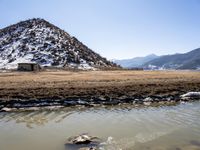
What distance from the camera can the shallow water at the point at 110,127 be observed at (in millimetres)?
16625

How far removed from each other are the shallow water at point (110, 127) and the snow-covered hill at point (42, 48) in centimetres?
9319

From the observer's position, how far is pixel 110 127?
67.5 feet

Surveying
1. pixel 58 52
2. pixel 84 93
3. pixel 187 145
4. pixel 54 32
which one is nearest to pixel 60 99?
pixel 84 93

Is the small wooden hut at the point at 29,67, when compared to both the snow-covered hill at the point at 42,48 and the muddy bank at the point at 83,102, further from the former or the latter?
the muddy bank at the point at 83,102

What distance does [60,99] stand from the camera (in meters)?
31.8

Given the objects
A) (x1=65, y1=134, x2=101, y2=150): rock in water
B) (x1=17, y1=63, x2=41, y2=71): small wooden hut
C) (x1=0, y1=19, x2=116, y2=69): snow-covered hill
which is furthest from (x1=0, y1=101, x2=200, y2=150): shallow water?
(x1=0, y1=19, x2=116, y2=69): snow-covered hill

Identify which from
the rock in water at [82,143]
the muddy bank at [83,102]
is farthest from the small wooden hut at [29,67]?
the rock in water at [82,143]

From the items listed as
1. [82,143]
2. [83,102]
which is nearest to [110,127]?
[82,143]

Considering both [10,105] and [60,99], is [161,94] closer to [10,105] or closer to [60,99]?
[60,99]

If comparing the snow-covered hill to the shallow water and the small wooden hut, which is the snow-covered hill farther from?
the shallow water

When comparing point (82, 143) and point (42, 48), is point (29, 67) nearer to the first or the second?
point (42, 48)

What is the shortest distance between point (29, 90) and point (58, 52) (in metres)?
107

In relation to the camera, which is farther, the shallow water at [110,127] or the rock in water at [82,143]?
the shallow water at [110,127]

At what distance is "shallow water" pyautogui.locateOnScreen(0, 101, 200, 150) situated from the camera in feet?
54.5
